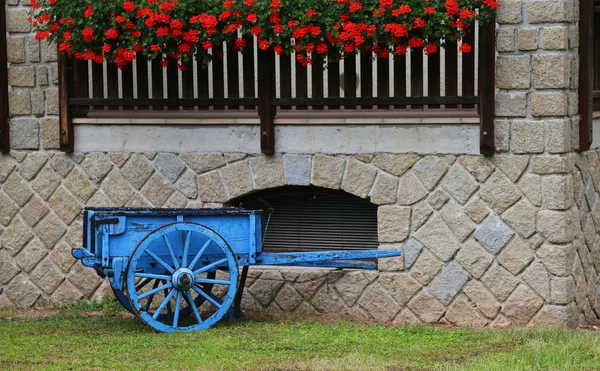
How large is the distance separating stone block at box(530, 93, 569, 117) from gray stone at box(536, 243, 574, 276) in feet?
3.54

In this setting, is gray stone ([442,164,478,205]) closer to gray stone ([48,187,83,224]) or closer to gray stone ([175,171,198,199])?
gray stone ([175,171,198,199])

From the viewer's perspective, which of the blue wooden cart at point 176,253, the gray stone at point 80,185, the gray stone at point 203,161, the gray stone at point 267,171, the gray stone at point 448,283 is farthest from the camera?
the gray stone at point 80,185

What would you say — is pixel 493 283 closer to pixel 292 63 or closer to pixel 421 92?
pixel 421 92

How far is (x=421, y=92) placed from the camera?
33.5ft

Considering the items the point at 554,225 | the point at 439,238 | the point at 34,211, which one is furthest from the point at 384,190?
the point at 34,211

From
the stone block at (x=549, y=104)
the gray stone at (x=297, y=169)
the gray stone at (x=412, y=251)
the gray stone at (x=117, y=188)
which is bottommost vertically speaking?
the gray stone at (x=412, y=251)

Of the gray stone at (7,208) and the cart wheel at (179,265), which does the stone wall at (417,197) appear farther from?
the cart wheel at (179,265)

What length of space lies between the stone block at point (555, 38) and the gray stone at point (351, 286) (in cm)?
249

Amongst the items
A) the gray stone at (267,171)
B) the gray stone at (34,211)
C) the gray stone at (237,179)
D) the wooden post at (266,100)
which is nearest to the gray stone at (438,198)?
the gray stone at (267,171)

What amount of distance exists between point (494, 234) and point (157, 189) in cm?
303

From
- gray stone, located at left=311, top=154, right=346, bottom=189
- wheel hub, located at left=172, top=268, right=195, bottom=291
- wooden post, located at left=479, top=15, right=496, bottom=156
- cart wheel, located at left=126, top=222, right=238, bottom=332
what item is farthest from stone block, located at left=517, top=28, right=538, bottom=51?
wheel hub, located at left=172, top=268, right=195, bottom=291

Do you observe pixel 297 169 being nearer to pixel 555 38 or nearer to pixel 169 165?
pixel 169 165

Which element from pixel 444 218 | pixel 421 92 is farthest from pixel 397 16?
pixel 444 218

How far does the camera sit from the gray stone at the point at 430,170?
10.1 metres
